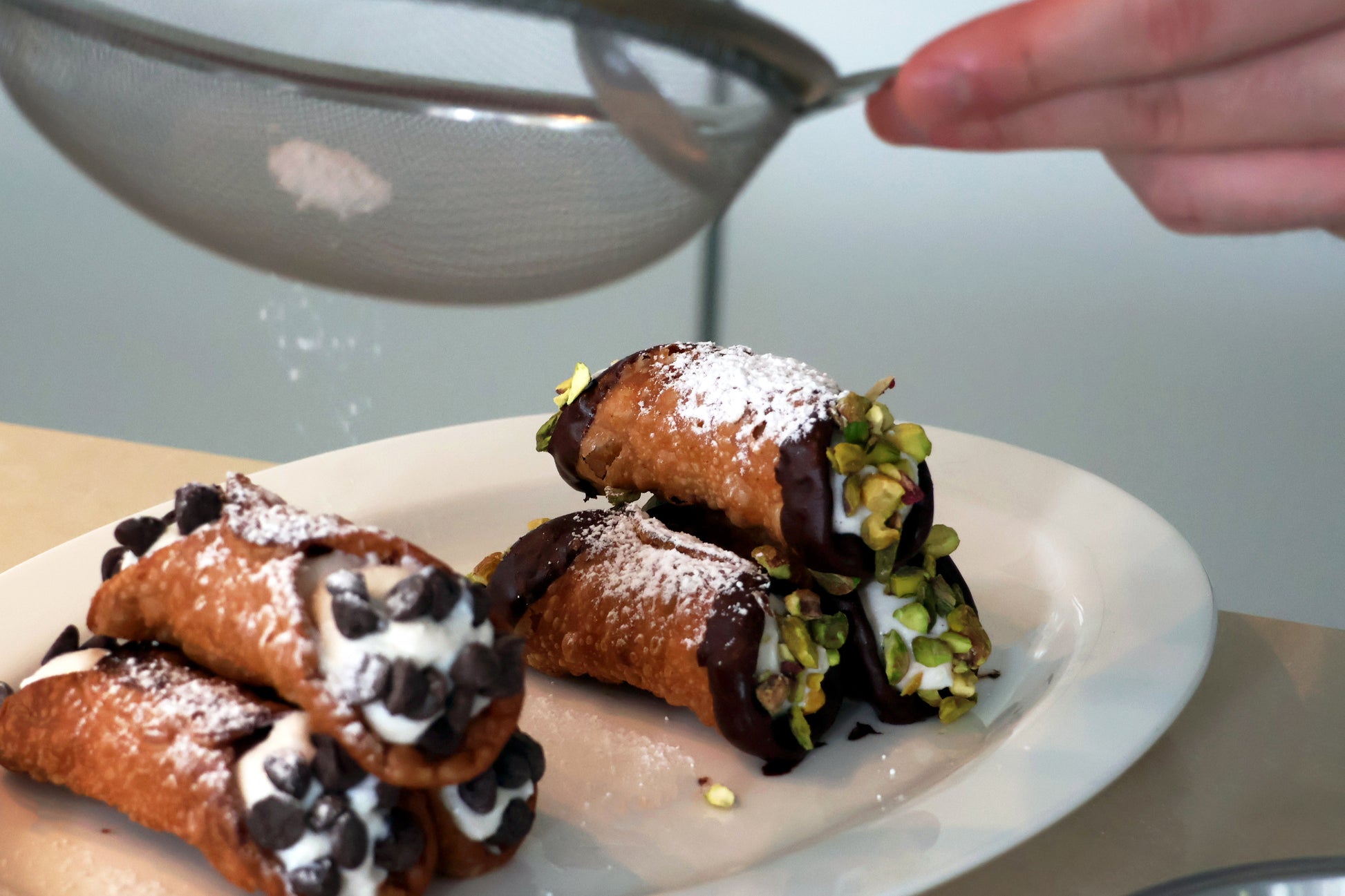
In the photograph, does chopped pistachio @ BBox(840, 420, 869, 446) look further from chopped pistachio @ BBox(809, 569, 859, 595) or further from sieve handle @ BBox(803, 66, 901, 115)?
sieve handle @ BBox(803, 66, 901, 115)

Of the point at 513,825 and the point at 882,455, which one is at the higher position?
the point at 882,455

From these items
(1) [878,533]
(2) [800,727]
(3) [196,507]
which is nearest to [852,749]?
(2) [800,727]

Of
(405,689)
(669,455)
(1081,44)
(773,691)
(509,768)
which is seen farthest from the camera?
(669,455)

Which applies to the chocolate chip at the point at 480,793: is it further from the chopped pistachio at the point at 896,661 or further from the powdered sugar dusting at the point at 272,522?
the chopped pistachio at the point at 896,661

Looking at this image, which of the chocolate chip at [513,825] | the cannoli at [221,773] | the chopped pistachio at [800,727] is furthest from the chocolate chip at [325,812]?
the chopped pistachio at [800,727]

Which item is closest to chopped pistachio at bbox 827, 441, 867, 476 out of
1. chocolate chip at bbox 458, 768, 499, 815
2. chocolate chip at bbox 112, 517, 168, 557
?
chocolate chip at bbox 458, 768, 499, 815

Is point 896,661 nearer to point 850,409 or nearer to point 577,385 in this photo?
point 850,409
